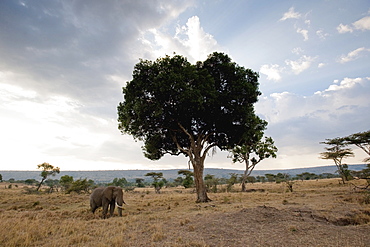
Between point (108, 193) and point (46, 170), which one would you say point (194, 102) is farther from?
point (46, 170)

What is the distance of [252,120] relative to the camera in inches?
828

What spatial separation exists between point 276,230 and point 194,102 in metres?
11.6

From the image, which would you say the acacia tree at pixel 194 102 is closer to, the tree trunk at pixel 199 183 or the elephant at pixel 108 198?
the tree trunk at pixel 199 183

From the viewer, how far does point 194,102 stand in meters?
17.5

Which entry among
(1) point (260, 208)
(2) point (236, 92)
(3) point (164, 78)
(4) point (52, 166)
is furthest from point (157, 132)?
(4) point (52, 166)

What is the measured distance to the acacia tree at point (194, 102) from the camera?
17.5 m

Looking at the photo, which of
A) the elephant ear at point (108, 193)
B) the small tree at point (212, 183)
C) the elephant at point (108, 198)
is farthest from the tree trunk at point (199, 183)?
the small tree at point (212, 183)

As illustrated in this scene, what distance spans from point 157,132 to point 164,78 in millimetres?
7817

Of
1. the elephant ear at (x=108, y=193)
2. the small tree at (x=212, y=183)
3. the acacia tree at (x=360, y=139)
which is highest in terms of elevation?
the acacia tree at (x=360, y=139)

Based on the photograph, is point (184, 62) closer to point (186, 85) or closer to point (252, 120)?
point (186, 85)

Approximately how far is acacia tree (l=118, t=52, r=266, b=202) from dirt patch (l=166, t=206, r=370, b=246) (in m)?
9.73

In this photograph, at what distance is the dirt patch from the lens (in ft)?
22.6

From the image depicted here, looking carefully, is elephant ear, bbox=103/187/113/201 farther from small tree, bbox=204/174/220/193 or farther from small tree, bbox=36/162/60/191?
small tree, bbox=36/162/60/191

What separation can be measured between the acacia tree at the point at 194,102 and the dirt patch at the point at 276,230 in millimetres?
9729
